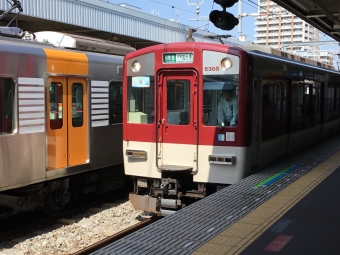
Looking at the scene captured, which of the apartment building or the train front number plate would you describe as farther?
the apartment building

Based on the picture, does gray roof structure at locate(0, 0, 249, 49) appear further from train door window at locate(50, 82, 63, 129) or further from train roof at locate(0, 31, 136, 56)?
train door window at locate(50, 82, 63, 129)

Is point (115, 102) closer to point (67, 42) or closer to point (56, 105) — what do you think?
point (67, 42)

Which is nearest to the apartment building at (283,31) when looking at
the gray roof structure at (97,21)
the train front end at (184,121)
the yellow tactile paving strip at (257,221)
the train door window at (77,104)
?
the gray roof structure at (97,21)

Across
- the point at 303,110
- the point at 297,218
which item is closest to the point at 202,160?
the point at 297,218

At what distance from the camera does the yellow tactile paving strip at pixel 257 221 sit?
4.53 metres

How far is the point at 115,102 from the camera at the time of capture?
33.0 feet

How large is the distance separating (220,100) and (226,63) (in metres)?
0.60

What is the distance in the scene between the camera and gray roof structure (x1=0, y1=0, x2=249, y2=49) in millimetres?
14424

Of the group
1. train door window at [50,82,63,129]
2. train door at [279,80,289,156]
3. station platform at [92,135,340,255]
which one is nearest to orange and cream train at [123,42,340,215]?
station platform at [92,135,340,255]

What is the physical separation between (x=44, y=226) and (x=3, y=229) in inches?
27.7

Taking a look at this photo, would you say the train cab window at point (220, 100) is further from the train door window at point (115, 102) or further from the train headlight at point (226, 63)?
the train door window at point (115, 102)

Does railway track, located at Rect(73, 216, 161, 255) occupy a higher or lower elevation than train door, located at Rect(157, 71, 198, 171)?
A: lower

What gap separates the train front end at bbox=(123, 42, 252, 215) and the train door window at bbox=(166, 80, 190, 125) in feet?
0.05

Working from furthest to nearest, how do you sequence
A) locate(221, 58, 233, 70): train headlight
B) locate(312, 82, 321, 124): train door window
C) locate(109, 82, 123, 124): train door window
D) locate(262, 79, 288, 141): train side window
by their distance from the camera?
locate(312, 82, 321, 124): train door window < locate(109, 82, 123, 124): train door window < locate(262, 79, 288, 141): train side window < locate(221, 58, 233, 70): train headlight
